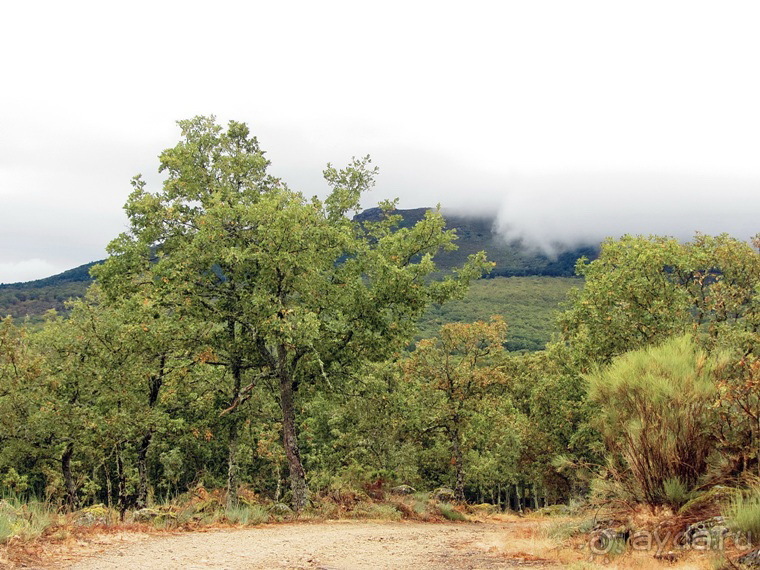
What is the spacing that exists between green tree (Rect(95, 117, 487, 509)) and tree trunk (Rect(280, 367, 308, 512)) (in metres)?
0.03

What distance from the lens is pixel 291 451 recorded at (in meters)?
17.8

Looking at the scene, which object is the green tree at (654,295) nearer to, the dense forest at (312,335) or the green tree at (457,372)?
Answer: the dense forest at (312,335)

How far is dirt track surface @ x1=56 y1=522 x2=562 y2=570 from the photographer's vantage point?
8148 mm

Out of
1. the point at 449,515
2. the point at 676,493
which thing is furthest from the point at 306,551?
the point at 449,515

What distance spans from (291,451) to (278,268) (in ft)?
18.9

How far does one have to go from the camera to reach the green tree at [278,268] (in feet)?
53.0


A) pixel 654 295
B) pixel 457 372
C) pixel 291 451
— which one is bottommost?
pixel 457 372

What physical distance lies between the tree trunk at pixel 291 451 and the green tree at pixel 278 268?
32 millimetres

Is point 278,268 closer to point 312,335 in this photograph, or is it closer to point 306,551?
point 312,335

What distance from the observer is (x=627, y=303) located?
20.4 m

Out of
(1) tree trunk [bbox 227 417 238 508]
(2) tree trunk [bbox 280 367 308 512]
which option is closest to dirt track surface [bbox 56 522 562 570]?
(1) tree trunk [bbox 227 417 238 508]

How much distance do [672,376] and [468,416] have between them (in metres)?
21.3

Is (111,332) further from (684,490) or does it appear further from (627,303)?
(684,490)

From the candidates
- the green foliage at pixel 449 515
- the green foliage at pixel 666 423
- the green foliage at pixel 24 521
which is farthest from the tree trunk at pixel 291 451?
the green foliage at pixel 666 423
